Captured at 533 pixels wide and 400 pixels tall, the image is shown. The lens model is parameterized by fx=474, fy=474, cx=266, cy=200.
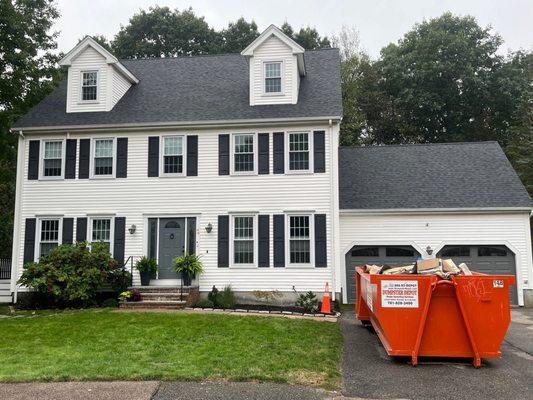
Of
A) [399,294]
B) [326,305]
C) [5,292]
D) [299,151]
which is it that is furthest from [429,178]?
[5,292]

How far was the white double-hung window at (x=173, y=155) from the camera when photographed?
1541 centimetres

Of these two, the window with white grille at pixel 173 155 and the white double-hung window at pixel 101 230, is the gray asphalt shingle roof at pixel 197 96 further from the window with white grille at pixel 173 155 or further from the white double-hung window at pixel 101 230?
the white double-hung window at pixel 101 230

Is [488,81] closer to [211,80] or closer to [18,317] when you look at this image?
[211,80]

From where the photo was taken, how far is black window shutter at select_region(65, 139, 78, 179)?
1561cm

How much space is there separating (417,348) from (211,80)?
522 inches

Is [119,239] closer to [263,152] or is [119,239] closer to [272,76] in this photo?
[263,152]

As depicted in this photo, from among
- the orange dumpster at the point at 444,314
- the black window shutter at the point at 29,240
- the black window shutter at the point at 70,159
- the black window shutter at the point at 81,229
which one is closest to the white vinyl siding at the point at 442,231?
the orange dumpster at the point at 444,314

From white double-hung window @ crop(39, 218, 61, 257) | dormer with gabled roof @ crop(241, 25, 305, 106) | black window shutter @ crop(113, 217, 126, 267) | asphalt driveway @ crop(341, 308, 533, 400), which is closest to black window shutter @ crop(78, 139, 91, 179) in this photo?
white double-hung window @ crop(39, 218, 61, 257)

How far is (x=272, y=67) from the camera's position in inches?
623

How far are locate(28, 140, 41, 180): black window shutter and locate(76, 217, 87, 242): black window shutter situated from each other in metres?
2.13

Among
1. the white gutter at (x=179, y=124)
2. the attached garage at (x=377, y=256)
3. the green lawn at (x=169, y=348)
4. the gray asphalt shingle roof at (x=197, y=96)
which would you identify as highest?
the gray asphalt shingle roof at (x=197, y=96)

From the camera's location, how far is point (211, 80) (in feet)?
58.2

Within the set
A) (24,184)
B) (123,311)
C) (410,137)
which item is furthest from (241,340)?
(410,137)

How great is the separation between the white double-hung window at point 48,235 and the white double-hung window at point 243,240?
5.79 meters
